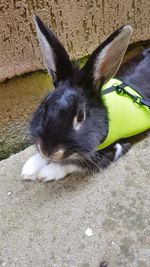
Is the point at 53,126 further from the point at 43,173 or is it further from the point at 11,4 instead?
the point at 11,4

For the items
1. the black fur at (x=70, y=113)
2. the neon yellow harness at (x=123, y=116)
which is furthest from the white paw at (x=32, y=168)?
the neon yellow harness at (x=123, y=116)

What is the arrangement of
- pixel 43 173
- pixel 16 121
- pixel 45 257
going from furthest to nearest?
pixel 16 121 → pixel 43 173 → pixel 45 257

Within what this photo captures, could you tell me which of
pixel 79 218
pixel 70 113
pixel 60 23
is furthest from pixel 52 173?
pixel 60 23

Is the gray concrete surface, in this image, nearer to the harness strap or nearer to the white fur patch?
the white fur patch

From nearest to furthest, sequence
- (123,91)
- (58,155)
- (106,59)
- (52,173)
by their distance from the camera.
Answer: (58,155) → (106,59) → (52,173) → (123,91)

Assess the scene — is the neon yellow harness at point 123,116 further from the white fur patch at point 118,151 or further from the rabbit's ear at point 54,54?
the rabbit's ear at point 54,54

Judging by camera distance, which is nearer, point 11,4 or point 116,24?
point 11,4

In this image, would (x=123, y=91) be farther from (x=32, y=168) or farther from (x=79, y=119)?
(x=32, y=168)

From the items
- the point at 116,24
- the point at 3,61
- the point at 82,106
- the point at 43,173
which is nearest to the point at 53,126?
the point at 82,106
